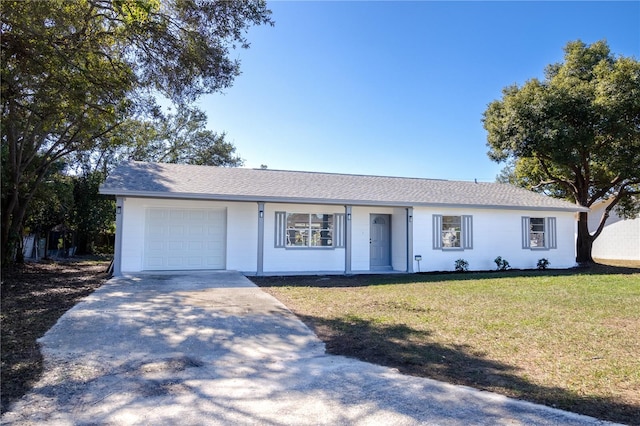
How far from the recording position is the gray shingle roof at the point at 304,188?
12859 mm

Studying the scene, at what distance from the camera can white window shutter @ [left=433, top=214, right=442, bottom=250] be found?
15.5 meters

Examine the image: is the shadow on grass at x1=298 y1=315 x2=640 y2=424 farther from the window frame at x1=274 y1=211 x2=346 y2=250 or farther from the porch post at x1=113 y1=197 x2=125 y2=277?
the porch post at x1=113 y1=197 x2=125 y2=277

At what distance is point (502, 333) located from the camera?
20.3 ft

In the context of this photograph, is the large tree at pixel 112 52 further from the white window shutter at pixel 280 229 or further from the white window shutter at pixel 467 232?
the white window shutter at pixel 467 232

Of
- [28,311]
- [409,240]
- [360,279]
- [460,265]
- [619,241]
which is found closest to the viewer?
[28,311]

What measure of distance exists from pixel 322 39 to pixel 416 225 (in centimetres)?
714

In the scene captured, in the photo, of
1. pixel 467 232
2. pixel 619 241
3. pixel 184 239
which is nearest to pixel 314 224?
pixel 184 239

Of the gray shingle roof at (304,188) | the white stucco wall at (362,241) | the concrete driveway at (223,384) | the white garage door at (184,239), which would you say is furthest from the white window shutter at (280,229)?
the concrete driveway at (223,384)

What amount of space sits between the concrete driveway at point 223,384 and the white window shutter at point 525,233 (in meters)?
13.1

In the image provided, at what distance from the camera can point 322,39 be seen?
12.3 metres

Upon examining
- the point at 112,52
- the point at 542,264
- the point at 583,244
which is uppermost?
the point at 112,52

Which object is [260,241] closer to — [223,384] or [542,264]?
[223,384]

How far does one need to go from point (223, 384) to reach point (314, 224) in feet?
35.6

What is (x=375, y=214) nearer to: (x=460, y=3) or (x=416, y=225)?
(x=416, y=225)
